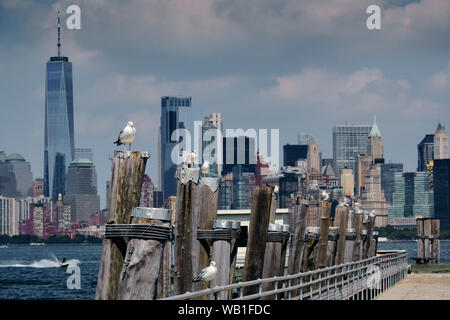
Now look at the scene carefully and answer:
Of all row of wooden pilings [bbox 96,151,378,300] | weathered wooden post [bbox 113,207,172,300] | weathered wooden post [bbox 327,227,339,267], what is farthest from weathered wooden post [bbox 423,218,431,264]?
weathered wooden post [bbox 113,207,172,300]

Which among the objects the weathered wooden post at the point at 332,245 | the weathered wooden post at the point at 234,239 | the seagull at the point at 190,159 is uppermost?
the seagull at the point at 190,159

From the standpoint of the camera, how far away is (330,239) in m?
35.9

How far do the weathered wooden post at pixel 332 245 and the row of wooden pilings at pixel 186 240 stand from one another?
6.49 ft

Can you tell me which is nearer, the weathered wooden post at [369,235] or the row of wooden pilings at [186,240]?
the row of wooden pilings at [186,240]

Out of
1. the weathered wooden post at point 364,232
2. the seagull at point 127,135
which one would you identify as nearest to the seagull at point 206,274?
the seagull at point 127,135

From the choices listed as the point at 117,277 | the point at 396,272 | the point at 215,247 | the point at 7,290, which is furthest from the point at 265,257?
the point at 7,290

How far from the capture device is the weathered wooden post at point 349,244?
131ft

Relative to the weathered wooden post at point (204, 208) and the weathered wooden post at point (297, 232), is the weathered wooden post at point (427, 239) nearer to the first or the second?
the weathered wooden post at point (297, 232)

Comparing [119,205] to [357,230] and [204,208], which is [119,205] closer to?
[204,208]

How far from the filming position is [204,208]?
20297mm

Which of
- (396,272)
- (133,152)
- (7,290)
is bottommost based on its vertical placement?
(7,290)

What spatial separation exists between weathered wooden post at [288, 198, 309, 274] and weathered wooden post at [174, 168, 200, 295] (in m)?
8.38
